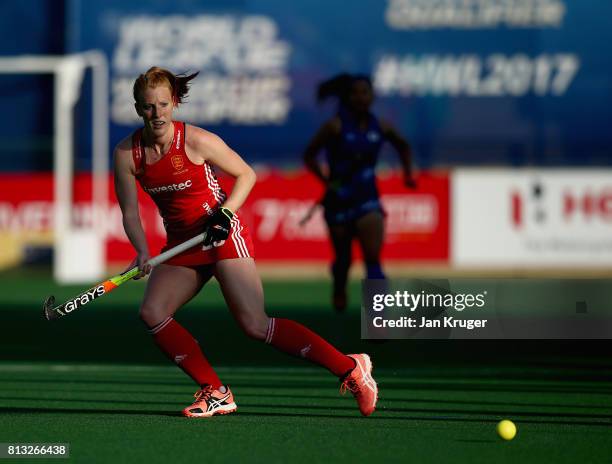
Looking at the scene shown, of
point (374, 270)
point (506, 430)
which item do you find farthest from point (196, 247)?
point (374, 270)

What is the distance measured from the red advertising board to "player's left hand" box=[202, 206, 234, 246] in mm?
14418

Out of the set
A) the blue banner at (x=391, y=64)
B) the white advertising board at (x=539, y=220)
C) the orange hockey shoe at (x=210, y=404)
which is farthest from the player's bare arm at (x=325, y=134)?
the blue banner at (x=391, y=64)

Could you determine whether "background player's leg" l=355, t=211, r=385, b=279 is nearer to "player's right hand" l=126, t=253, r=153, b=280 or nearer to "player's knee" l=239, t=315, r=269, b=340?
"player's knee" l=239, t=315, r=269, b=340

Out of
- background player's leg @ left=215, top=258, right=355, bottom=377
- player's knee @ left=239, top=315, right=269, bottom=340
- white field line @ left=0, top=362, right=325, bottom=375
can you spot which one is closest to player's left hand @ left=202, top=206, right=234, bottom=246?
background player's leg @ left=215, top=258, right=355, bottom=377

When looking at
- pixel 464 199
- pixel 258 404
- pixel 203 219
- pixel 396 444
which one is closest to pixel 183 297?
pixel 203 219

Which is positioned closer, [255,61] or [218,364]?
[218,364]

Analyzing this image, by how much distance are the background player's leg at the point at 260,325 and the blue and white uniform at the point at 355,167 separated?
4.84 metres

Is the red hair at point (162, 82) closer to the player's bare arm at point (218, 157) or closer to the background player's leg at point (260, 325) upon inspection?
the player's bare arm at point (218, 157)

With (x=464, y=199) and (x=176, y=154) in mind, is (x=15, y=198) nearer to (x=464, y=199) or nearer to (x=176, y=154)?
(x=464, y=199)

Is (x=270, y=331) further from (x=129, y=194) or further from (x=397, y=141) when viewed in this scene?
(x=397, y=141)

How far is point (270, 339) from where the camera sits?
23.5ft

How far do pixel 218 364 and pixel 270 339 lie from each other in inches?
116

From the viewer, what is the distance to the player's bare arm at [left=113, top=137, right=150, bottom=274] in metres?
7.10

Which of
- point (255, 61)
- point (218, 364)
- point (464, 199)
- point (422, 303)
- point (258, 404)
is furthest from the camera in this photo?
point (255, 61)
